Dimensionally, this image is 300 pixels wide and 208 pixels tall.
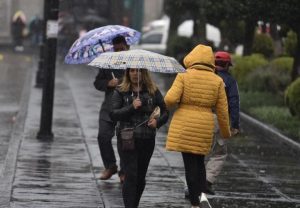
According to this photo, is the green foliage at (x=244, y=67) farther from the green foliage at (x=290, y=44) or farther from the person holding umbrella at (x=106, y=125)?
the person holding umbrella at (x=106, y=125)

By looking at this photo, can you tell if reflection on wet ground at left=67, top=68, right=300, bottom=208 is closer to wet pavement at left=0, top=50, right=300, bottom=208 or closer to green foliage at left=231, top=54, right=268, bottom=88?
wet pavement at left=0, top=50, right=300, bottom=208

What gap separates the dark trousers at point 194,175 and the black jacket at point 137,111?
2.20 ft

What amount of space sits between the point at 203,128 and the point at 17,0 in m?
44.5

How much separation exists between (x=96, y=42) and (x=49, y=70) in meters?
3.98

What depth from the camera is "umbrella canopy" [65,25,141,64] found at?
39.9 feet

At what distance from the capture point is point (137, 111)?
32.4 feet

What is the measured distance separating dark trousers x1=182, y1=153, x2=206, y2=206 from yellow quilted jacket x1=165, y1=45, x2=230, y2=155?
15 centimetres

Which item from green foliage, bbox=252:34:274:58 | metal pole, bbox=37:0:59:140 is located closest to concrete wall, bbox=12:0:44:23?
green foliage, bbox=252:34:274:58

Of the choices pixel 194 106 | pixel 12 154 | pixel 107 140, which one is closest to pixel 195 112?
pixel 194 106

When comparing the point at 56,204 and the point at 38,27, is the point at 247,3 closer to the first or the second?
the point at 56,204

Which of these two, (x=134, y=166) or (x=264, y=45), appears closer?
(x=134, y=166)

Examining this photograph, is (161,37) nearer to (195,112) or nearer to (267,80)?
(267,80)

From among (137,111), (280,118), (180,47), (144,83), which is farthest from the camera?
(180,47)

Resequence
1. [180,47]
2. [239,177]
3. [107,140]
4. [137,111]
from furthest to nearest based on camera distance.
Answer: [180,47] < [239,177] < [107,140] < [137,111]
